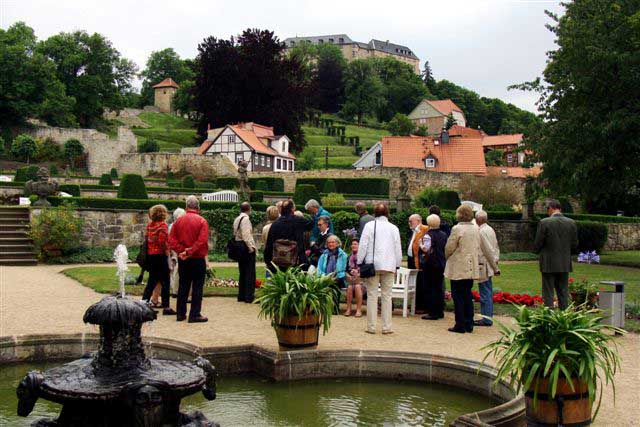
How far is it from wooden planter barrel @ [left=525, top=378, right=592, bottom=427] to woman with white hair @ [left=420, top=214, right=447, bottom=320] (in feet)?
16.3

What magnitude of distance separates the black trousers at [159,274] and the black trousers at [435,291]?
3.92 metres

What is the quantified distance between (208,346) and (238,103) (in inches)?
1969

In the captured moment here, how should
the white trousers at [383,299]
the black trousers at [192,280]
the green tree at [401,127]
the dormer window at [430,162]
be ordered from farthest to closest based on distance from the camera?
the green tree at [401,127] < the dormer window at [430,162] < the black trousers at [192,280] < the white trousers at [383,299]

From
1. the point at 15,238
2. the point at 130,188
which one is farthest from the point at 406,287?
the point at 130,188

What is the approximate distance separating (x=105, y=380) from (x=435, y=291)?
20.1 feet

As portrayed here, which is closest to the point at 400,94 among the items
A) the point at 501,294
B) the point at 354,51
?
the point at 354,51

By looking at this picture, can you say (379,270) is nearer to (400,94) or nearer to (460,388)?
(460,388)

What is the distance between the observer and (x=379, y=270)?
27.2 feet

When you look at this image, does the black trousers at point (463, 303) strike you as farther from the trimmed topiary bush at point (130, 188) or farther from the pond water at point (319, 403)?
the trimmed topiary bush at point (130, 188)

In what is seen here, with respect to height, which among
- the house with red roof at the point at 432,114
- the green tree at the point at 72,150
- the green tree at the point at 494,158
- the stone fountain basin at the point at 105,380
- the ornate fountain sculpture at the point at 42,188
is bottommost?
the stone fountain basin at the point at 105,380

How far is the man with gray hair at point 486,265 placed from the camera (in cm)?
909

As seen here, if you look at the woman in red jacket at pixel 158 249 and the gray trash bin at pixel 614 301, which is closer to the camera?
the gray trash bin at pixel 614 301

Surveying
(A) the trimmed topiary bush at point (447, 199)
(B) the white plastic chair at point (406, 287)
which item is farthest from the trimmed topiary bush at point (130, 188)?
(B) the white plastic chair at point (406, 287)

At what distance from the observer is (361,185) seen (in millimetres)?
40594
